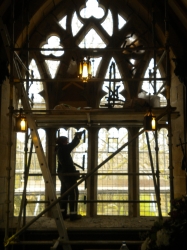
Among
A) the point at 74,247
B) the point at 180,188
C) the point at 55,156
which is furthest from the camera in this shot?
the point at 55,156

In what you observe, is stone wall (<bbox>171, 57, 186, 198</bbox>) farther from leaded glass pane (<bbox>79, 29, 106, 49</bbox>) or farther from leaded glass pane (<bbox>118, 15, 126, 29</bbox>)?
leaded glass pane (<bbox>79, 29, 106, 49</bbox>)

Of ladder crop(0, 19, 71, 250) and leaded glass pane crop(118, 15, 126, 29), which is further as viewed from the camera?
leaded glass pane crop(118, 15, 126, 29)

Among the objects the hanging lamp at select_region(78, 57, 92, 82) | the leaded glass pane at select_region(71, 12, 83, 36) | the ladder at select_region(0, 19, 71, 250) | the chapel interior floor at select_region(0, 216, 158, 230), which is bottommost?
the chapel interior floor at select_region(0, 216, 158, 230)

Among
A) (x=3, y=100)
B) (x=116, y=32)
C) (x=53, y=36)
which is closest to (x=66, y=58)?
(x=53, y=36)

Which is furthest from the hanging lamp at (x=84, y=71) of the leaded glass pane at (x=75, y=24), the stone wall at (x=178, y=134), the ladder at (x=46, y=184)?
the leaded glass pane at (x=75, y=24)

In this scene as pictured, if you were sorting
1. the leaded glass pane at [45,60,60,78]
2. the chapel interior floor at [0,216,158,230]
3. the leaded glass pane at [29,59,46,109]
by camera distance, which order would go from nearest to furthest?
the chapel interior floor at [0,216,158,230] < the leaded glass pane at [29,59,46,109] < the leaded glass pane at [45,60,60,78]

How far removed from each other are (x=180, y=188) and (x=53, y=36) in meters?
3.60

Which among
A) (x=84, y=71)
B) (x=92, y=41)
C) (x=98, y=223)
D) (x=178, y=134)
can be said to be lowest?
(x=98, y=223)

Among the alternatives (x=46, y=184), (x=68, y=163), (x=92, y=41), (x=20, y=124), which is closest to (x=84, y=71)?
(x=20, y=124)

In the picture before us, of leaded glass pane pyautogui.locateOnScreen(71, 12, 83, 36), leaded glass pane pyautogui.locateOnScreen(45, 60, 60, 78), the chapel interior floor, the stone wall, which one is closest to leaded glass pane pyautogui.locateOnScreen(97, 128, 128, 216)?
the chapel interior floor

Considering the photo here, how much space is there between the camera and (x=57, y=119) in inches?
252

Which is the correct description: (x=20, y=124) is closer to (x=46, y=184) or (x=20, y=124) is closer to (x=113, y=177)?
(x=46, y=184)

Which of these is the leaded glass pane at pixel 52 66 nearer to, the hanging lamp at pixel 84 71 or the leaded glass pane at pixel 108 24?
the leaded glass pane at pixel 108 24

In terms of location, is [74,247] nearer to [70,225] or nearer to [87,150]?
[70,225]
